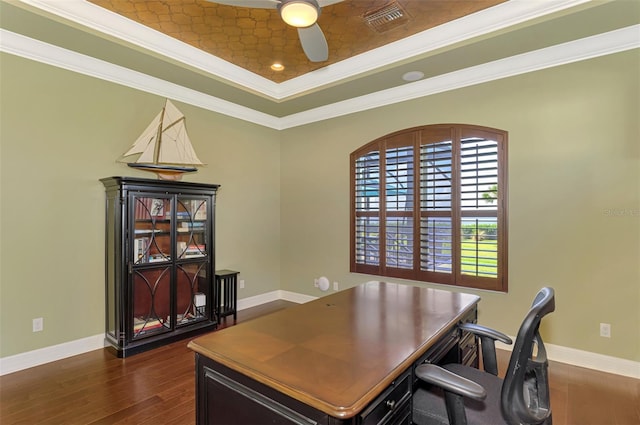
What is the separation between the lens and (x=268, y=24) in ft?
9.53

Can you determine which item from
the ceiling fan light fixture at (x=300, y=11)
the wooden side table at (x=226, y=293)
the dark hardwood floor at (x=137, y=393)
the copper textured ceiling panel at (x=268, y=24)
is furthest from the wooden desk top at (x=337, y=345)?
the copper textured ceiling panel at (x=268, y=24)

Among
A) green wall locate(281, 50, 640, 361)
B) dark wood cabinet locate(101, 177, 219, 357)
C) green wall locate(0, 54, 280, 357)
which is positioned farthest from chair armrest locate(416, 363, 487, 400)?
green wall locate(0, 54, 280, 357)

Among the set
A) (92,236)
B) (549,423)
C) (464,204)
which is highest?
(464,204)

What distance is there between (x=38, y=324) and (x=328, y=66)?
3.86 meters

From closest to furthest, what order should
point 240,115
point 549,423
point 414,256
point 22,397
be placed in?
point 549,423
point 22,397
point 414,256
point 240,115

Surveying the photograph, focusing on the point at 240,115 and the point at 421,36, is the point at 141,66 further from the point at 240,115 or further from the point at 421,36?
the point at 421,36

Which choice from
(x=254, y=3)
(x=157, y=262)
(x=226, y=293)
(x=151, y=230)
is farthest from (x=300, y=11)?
(x=226, y=293)

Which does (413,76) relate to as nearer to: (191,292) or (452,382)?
(452,382)

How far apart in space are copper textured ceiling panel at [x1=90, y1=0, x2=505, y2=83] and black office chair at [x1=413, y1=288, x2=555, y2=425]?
2.51 metres

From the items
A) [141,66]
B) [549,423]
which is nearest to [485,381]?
[549,423]

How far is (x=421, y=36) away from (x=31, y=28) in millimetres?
3376

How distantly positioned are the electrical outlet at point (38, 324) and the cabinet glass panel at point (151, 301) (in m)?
0.73

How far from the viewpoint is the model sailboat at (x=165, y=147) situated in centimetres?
332

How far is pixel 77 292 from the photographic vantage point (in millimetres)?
3080
